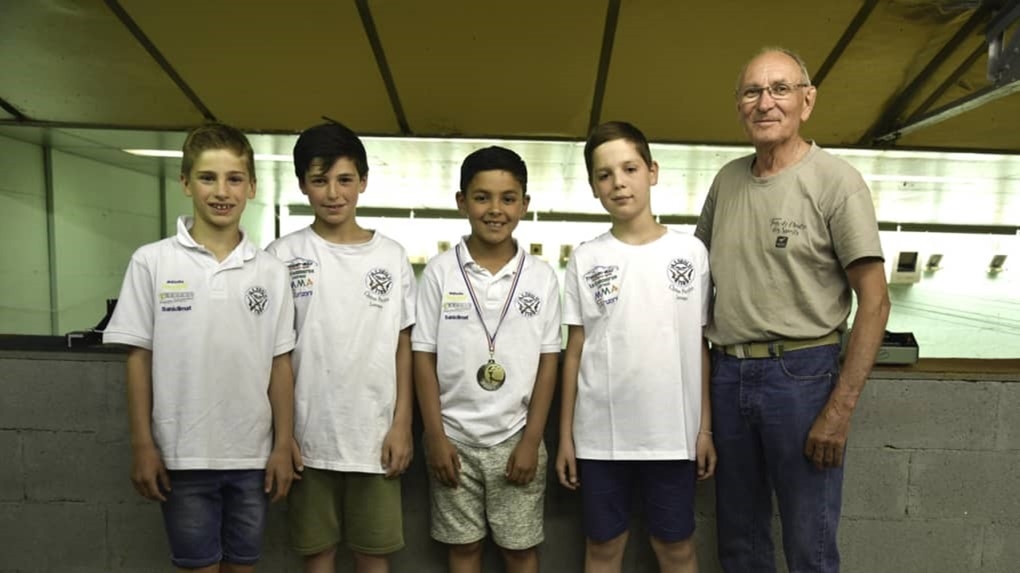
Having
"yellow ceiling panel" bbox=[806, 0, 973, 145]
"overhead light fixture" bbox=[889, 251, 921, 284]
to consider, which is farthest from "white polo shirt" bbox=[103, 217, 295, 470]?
"overhead light fixture" bbox=[889, 251, 921, 284]

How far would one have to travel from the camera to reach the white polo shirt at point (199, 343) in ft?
4.46

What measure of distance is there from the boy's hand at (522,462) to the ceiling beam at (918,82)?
3.07 metres

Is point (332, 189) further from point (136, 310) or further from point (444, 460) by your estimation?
point (444, 460)

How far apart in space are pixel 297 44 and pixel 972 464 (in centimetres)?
341

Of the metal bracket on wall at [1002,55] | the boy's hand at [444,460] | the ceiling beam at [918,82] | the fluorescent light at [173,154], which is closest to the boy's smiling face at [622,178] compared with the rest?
the boy's hand at [444,460]

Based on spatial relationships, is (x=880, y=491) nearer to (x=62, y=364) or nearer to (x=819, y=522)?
(x=819, y=522)

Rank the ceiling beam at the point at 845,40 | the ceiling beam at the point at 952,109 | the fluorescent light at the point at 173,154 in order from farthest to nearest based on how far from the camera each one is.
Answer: the fluorescent light at the point at 173,154, the ceiling beam at the point at 845,40, the ceiling beam at the point at 952,109

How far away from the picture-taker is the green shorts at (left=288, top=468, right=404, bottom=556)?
58.2 inches

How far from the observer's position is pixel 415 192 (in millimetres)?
5270

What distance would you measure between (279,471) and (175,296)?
0.49m

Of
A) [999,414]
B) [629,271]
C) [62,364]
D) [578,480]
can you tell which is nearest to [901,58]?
[999,414]

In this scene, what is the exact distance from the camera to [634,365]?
143 centimetres

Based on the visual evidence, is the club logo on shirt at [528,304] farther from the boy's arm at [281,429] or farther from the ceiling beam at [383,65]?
the ceiling beam at [383,65]

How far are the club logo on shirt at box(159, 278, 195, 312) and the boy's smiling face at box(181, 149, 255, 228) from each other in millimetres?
162
